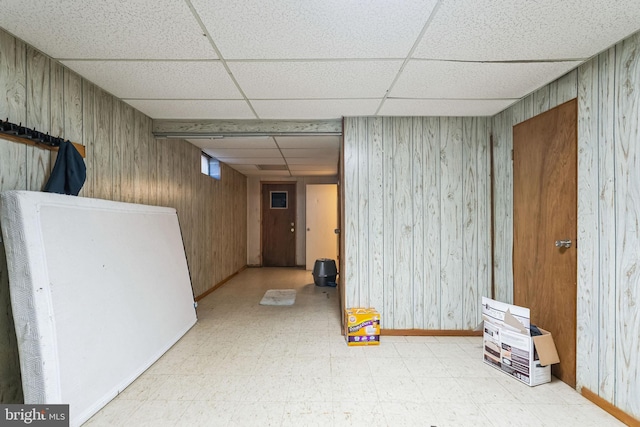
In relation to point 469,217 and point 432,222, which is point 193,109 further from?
point 469,217

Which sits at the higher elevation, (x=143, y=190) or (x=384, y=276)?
(x=143, y=190)

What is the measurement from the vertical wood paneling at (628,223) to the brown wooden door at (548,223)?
289 millimetres

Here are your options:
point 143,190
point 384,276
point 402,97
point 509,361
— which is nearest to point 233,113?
point 143,190

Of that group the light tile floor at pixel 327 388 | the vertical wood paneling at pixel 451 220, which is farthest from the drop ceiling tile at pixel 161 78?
the light tile floor at pixel 327 388

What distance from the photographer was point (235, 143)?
3.83 metres

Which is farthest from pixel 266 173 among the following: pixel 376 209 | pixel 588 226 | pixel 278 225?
pixel 588 226

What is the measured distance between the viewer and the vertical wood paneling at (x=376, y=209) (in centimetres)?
300

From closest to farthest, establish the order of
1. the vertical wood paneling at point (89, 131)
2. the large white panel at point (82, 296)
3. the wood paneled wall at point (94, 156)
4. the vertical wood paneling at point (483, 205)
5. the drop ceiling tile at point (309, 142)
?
the large white panel at point (82, 296)
the wood paneled wall at point (94, 156)
the vertical wood paneling at point (89, 131)
the vertical wood paneling at point (483, 205)
the drop ceiling tile at point (309, 142)

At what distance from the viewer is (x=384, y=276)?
3.01 meters

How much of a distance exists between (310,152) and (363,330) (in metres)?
2.66

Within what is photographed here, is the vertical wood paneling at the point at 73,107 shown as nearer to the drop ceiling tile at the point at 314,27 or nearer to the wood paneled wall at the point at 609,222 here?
the drop ceiling tile at the point at 314,27

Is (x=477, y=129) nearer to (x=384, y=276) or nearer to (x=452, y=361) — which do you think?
(x=384, y=276)

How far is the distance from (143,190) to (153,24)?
1.84 m

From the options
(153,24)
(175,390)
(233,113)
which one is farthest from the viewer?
(233,113)
